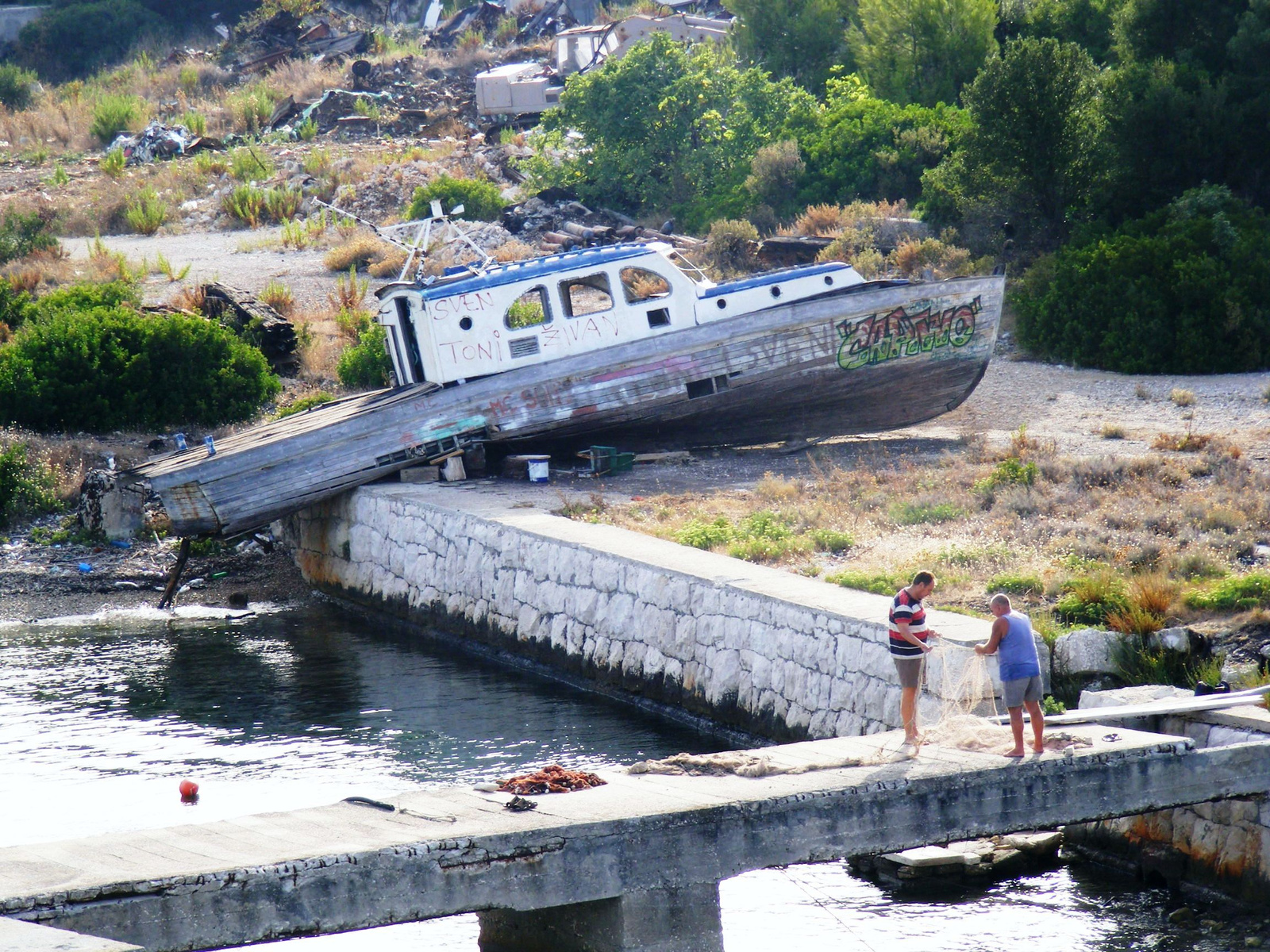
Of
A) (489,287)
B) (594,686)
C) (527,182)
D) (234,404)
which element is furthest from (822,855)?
(527,182)

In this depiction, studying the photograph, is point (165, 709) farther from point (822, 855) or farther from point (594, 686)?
point (822, 855)

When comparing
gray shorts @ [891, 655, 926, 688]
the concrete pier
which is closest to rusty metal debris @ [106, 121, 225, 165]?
gray shorts @ [891, 655, 926, 688]

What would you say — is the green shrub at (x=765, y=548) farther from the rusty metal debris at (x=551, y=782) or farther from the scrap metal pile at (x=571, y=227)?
the scrap metal pile at (x=571, y=227)

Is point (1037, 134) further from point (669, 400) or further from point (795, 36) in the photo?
point (795, 36)

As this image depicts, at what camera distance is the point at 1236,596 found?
11.9 meters

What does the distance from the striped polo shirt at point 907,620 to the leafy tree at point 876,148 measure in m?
24.7

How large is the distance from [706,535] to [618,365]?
433 cm

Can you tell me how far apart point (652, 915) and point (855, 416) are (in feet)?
43.8

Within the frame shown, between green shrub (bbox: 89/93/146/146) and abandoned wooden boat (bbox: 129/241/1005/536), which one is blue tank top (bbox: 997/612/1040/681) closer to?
abandoned wooden boat (bbox: 129/241/1005/536)

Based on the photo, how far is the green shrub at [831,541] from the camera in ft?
49.2

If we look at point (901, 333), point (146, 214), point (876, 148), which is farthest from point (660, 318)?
point (146, 214)

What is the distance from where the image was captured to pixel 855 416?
20734 mm

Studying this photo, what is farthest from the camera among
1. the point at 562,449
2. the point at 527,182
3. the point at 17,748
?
the point at 527,182

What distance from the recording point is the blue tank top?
8766 mm
